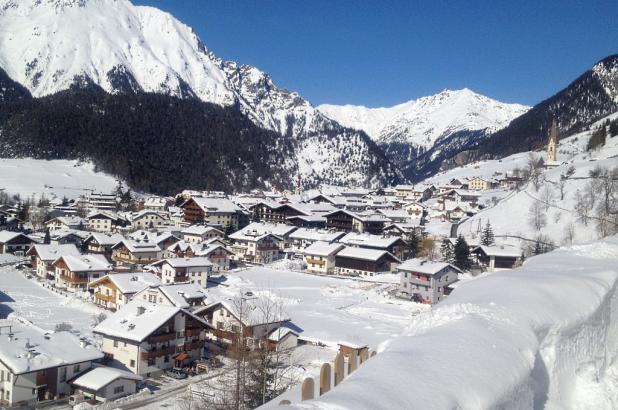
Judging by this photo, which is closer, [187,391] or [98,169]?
[187,391]

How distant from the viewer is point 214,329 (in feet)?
63.1

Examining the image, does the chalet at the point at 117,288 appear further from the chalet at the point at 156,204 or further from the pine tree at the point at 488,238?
the chalet at the point at 156,204

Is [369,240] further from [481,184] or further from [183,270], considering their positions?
[481,184]

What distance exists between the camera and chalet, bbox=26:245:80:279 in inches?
1212

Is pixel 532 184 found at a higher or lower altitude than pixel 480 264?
higher

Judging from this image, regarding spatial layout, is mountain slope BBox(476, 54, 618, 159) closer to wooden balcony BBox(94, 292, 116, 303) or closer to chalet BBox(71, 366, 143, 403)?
wooden balcony BBox(94, 292, 116, 303)

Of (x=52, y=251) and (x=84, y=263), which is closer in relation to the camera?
(x=84, y=263)

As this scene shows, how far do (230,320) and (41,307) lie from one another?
1009 centimetres

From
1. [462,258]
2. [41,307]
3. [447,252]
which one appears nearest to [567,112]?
[447,252]

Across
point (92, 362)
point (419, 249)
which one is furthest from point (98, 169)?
point (92, 362)

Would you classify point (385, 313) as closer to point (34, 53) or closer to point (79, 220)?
point (79, 220)

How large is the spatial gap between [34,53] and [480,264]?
638 feet

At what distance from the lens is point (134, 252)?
116 ft

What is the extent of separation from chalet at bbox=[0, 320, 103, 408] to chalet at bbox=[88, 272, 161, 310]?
795cm
